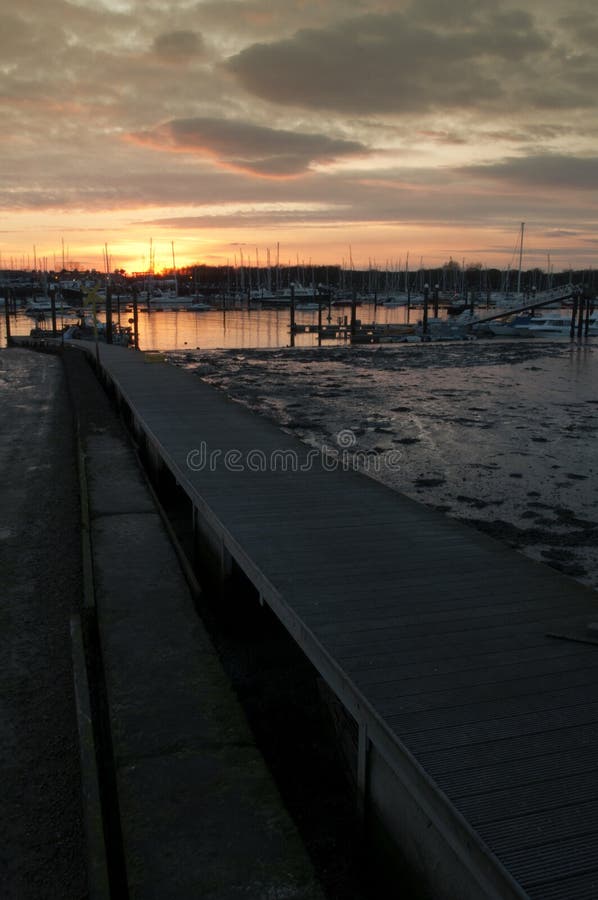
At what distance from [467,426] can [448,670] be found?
528 inches

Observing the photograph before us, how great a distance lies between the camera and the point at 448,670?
13.4 ft

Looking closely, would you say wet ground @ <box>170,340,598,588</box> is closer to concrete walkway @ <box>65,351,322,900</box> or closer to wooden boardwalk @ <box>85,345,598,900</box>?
wooden boardwalk @ <box>85,345,598,900</box>

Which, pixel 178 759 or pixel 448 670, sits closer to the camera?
pixel 448 670

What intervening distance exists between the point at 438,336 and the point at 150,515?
4353 centimetres

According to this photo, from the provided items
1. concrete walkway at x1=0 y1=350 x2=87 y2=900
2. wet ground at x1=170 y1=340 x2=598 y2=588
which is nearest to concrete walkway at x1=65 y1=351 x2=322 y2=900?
concrete walkway at x1=0 y1=350 x2=87 y2=900

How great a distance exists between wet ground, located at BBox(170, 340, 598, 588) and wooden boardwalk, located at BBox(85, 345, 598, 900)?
9.38 feet

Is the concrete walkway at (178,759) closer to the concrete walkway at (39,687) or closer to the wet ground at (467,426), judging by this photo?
the concrete walkway at (39,687)

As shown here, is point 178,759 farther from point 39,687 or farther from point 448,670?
point 448,670

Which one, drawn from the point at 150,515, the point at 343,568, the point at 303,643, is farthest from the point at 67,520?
the point at 303,643

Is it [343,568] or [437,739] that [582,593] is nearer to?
[343,568]

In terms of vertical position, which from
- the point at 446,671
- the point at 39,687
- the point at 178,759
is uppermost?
the point at 446,671

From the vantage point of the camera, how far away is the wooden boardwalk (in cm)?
288

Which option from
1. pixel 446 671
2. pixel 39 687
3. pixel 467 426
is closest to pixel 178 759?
pixel 39 687

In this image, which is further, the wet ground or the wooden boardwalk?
the wet ground
